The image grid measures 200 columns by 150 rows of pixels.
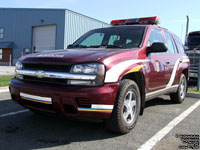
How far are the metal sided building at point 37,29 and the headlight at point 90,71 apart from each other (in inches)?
797

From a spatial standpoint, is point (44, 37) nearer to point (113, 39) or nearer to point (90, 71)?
point (113, 39)

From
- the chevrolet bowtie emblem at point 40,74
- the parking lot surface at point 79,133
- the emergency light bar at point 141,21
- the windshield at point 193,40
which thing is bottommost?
the parking lot surface at point 79,133

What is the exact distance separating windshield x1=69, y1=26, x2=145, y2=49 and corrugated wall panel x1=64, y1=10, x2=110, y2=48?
1868 cm

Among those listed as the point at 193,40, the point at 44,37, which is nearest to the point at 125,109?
the point at 193,40

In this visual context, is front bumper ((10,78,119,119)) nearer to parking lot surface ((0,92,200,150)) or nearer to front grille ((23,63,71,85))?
front grille ((23,63,71,85))

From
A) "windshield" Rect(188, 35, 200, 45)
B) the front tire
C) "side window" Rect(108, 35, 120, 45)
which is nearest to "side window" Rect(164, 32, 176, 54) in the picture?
"side window" Rect(108, 35, 120, 45)

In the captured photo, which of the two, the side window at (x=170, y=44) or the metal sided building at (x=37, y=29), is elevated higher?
the metal sided building at (x=37, y=29)

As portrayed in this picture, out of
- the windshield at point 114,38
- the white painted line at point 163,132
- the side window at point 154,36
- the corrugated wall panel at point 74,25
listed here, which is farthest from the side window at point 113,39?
the corrugated wall panel at point 74,25

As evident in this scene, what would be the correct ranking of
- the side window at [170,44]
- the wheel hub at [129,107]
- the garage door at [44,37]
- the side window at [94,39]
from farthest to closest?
1. the garage door at [44,37]
2. the side window at [170,44]
3. the side window at [94,39]
4. the wheel hub at [129,107]

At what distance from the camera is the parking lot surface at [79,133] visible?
8.86 feet

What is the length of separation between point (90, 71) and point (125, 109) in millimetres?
844

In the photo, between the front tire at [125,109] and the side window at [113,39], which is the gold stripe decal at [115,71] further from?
the side window at [113,39]

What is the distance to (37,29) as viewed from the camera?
83.3ft

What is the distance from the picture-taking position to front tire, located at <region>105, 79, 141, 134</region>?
2820mm
